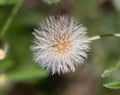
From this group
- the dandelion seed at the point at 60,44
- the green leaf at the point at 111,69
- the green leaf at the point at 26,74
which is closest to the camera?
the green leaf at the point at 111,69

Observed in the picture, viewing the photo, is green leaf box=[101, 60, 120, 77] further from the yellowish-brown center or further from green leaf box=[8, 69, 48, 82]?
green leaf box=[8, 69, 48, 82]

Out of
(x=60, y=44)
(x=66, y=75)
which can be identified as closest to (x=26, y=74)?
(x=66, y=75)

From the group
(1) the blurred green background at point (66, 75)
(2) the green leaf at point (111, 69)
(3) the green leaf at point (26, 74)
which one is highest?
(1) the blurred green background at point (66, 75)

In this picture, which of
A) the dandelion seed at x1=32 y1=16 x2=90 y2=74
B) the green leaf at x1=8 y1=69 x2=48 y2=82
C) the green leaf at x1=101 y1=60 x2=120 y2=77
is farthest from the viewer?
the green leaf at x1=8 y1=69 x2=48 y2=82

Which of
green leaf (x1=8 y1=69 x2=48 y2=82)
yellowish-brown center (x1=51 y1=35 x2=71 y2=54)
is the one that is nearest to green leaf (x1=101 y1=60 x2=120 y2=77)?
yellowish-brown center (x1=51 y1=35 x2=71 y2=54)

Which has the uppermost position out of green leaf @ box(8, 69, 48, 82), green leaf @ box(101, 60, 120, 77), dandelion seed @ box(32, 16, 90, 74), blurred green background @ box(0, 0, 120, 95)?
blurred green background @ box(0, 0, 120, 95)

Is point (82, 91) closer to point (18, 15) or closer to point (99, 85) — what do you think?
point (99, 85)

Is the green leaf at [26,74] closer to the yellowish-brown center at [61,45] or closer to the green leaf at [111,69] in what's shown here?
the yellowish-brown center at [61,45]

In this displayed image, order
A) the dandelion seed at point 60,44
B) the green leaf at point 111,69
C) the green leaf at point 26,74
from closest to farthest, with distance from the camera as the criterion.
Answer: the green leaf at point 111,69
the dandelion seed at point 60,44
the green leaf at point 26,74

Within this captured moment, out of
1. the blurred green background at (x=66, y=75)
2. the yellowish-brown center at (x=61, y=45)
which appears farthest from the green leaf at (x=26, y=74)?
the yellowish-brown center at (x=61, y=45)
